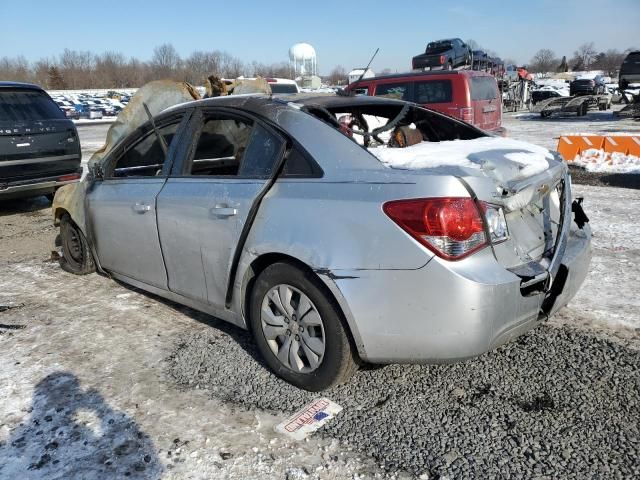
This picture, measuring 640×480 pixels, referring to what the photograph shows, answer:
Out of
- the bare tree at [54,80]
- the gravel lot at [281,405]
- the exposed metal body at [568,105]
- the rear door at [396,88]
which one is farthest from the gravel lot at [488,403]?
the bare tree at [54,80]

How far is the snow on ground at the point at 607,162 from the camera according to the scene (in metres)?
9.70

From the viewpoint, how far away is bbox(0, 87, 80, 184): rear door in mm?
7020

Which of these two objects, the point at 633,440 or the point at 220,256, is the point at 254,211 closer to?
the point at 220,256

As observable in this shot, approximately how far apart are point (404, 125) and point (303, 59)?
83.7m

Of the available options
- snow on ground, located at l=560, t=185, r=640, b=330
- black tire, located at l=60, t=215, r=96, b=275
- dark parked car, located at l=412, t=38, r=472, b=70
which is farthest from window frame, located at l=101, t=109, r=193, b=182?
dark parked car, located at l=412, t=38, r=472, b=70

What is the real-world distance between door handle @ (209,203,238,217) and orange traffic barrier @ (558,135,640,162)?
29.5ft

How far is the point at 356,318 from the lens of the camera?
258 centimetres

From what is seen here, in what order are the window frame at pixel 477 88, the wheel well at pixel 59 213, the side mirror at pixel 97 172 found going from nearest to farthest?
the side mirror at pixel 97 172 → the wheel well at pixel 59 213 → the window frame at pixel 477 88

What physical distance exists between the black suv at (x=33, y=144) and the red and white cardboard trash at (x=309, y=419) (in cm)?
595

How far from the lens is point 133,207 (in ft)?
12.6

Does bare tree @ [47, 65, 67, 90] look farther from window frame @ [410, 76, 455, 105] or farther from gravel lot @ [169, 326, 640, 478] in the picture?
gravel lot @ [169, 326, 640, 478]

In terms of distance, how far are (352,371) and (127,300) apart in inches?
94.3

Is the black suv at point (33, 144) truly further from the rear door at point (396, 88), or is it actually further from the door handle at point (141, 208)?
the rear door at point (396, 88)

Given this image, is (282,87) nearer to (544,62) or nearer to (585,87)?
(585,87)
